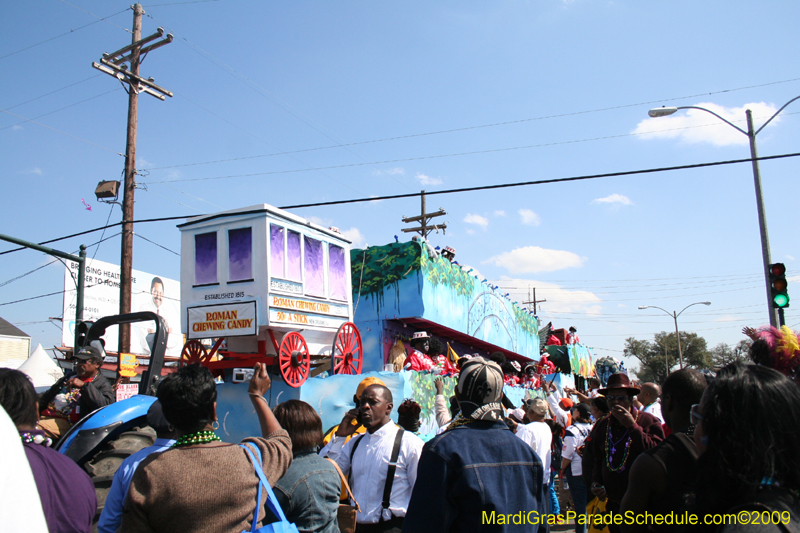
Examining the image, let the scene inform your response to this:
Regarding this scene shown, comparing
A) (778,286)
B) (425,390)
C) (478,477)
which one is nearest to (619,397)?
(478,477)

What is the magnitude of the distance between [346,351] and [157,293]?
2382 cm

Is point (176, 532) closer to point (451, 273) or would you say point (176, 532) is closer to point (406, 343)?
point (406, 343)

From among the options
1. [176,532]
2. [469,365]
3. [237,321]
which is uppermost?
[237,321]

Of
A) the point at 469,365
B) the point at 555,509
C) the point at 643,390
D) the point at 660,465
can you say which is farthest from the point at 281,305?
the point at 660,465

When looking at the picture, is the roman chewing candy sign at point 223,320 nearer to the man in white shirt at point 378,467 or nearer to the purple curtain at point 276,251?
the purple curtain at point 276,251

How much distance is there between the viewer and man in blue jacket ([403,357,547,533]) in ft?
8.85

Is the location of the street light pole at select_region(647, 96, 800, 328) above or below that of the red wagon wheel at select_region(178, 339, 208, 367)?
above

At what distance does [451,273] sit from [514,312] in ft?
28.5

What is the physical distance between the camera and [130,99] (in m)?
15.2

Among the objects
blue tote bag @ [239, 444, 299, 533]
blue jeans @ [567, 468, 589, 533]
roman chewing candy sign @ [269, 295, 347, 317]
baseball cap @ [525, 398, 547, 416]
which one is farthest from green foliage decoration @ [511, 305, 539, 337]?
blue tote bag @ [239, 444, 299, 533]

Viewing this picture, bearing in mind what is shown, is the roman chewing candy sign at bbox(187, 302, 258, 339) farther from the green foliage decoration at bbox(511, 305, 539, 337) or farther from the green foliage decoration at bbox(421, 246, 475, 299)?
the green foliage decoration at bbox(511, 305, 539, 337)

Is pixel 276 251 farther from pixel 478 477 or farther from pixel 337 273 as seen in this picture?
pixel 478 477

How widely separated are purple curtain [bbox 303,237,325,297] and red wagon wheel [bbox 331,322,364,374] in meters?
0.97

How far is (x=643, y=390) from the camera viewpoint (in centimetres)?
603
